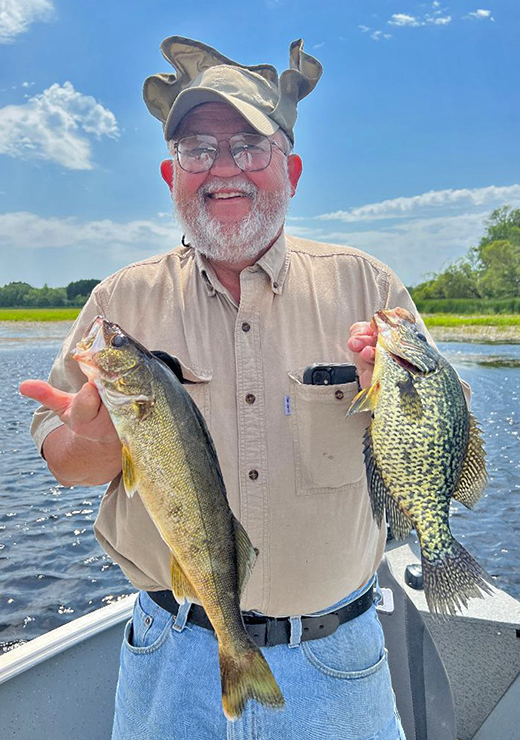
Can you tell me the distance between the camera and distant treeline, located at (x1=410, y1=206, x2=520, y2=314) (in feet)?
248

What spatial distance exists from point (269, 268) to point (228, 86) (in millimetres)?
938

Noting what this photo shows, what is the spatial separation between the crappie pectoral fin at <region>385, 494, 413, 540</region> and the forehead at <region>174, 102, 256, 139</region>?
6.41 feet

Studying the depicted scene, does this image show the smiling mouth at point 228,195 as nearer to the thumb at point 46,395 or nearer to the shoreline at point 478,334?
the thumb at point 46,395

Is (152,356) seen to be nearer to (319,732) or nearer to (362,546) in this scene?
(362,546)

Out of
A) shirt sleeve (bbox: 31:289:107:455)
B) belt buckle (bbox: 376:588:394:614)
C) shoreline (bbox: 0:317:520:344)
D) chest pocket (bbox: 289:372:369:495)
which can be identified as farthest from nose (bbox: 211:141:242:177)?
shoreline (bbox: 0:317:520:344)

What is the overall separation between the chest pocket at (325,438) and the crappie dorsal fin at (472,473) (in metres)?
0.49

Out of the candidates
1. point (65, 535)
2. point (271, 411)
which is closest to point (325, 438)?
point (271, 411)

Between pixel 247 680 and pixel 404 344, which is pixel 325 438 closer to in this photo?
pixel 404 344

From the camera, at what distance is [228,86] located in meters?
3.07

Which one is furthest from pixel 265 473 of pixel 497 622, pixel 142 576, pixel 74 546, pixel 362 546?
pixel 74 546

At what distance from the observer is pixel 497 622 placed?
410 centimetres

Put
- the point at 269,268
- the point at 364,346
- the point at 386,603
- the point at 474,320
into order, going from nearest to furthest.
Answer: the point at 364,346, the point at 269,268, the point at 386,603, the point at 474,320

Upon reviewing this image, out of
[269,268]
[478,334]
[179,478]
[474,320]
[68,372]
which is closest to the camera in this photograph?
[179,478]

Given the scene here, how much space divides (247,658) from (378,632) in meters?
0.90
